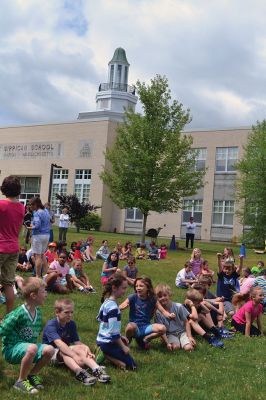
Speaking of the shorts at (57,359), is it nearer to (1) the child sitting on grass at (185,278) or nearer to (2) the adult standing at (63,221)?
(1) the child sitting on grass at (185,278)

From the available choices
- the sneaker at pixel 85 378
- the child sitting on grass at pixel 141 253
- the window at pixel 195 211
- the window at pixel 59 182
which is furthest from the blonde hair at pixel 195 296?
the window at pixel 59 182

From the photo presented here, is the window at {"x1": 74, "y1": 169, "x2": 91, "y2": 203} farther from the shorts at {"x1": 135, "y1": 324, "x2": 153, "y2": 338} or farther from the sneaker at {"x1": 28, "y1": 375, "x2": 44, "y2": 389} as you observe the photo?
the sneaker at {"x1": 28, "y1": 375, "x2": 44, "y2": 389}

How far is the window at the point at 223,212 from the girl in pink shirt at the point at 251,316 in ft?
127

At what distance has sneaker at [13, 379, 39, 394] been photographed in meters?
5.52

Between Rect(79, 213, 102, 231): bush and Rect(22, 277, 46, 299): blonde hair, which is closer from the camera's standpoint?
Rect(22, 277, 46, 299): blonde hair

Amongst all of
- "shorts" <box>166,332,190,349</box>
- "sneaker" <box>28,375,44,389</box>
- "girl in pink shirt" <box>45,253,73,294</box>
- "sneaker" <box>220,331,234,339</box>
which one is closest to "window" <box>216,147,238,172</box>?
"girl in pink shirt" <box>45,253,73,294</box>

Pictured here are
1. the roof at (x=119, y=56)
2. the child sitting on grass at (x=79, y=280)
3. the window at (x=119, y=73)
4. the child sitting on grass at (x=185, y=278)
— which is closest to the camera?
the child sitting on grass at (x=79, y=280)

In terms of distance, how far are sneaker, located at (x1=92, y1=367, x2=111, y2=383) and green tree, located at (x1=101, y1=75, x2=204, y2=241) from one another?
24.1 metres

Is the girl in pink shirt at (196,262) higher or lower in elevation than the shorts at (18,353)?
higher

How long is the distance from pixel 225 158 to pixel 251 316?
39960 millimetres

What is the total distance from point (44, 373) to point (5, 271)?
1796 mm

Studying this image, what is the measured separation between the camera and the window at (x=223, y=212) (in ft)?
159

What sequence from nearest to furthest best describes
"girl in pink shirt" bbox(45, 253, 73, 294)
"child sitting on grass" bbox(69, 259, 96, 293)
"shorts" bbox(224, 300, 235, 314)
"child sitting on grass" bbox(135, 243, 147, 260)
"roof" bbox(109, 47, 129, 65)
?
"shorts" bbox(224, 300, 235, 314), "girl in pink shirt" bbox(45, 253, 73, 294), "child sitting on grass" bbox(69, 259, 96, 293), "child sitting on grass" bbox(135, 243, 147, 260), "roof" bbox(109, 47, 129, 65)

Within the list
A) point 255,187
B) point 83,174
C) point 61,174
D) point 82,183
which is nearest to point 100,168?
point 83,174
